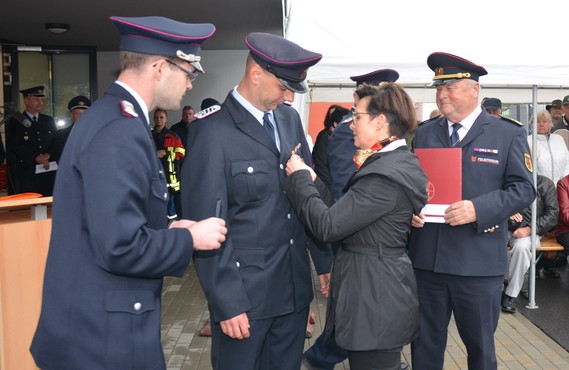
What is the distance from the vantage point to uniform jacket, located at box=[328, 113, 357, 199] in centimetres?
391

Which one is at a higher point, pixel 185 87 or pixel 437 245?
pixel 185 87

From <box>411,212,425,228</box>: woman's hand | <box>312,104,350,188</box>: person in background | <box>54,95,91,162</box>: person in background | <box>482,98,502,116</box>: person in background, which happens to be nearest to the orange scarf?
<box>411,212,425,228</box>: woman's hand

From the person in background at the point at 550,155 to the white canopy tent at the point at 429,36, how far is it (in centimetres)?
224

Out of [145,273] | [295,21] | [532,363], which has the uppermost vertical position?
[295,21]

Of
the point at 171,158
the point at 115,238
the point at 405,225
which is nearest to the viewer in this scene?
the point at 115,238

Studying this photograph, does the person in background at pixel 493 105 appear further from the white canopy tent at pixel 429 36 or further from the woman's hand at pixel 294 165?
the woman's hand at pixel 294 165

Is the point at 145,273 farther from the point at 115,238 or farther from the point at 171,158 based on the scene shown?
the point at 171,158

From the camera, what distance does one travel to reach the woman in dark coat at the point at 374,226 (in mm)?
2590

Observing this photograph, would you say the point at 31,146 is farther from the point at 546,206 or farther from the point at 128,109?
the point at 128,109

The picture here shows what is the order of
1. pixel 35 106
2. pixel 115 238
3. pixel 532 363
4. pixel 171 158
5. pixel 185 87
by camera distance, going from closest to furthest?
pixel 115 238 < pixel 185 87 < pixel 532 363 < pixel 35 106 < pixel 171 158

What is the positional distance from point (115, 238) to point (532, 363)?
152 inches

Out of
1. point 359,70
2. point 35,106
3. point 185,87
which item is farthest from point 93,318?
point 35,106

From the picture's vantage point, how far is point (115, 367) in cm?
190

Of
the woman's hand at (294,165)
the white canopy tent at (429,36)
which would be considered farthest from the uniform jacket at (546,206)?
the woman's hand at (294,165)
